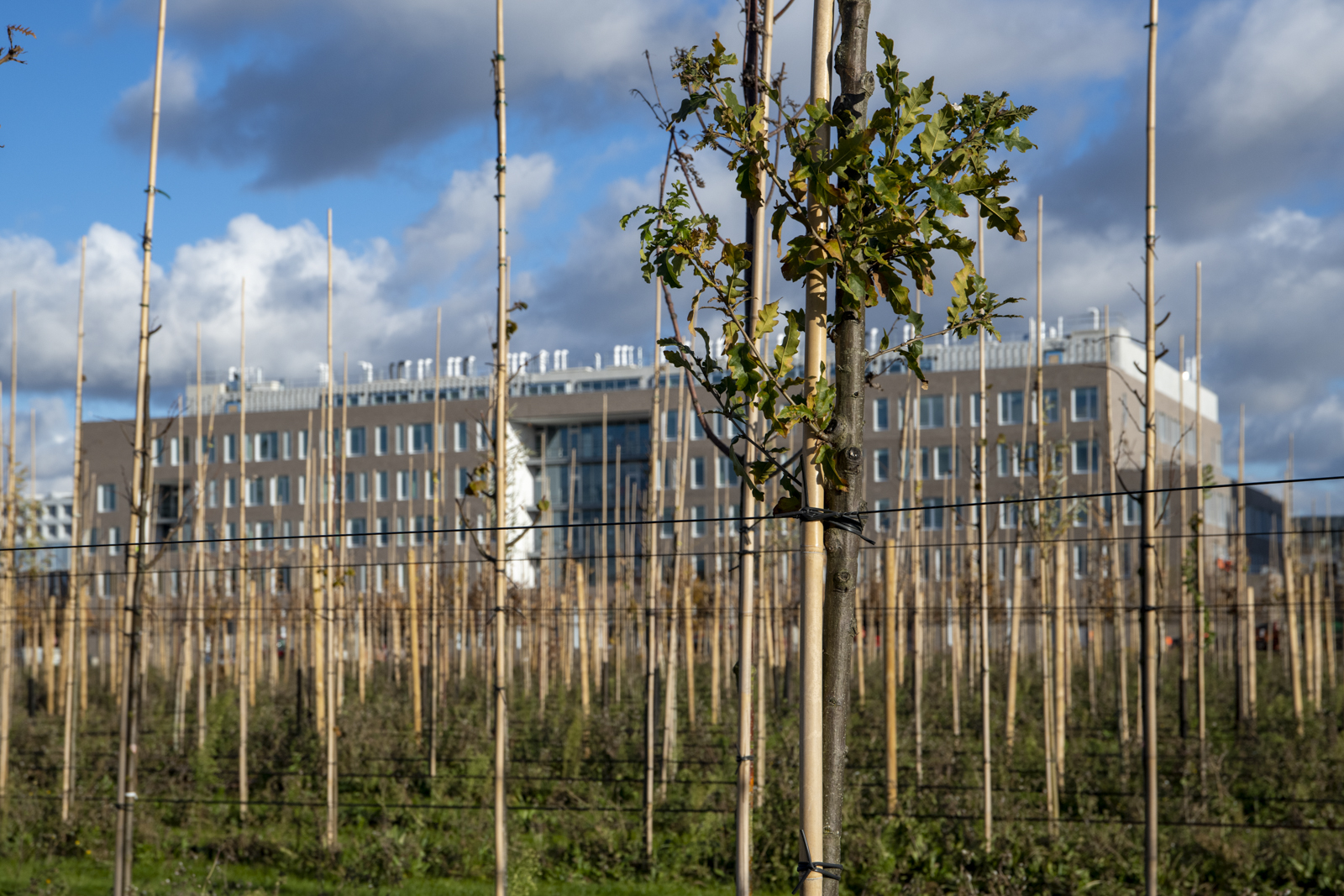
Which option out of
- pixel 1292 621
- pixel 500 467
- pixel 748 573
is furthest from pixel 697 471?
pixel 748 573

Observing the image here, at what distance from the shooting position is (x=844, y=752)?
421cm

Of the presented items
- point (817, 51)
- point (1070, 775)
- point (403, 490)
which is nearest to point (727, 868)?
point (1070, 775)

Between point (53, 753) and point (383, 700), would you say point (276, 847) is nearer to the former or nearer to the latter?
point (53, 753)

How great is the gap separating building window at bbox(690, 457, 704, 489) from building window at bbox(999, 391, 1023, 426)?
44.9 feet

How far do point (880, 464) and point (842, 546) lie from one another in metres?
51.6

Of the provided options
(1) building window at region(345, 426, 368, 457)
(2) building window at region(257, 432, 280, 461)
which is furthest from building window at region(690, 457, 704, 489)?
(2) building window at region(257, 432, 280, 461)

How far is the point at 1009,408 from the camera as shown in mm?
53594

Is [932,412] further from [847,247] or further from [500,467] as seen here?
[847,247]

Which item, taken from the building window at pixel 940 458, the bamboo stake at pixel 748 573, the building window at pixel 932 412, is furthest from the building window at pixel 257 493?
the bamboo stake at pixel 748 573

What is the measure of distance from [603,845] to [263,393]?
5988 centimetres

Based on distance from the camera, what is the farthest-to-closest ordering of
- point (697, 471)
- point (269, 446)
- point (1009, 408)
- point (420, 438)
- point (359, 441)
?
point (269, 446)
point (359, 441)
point (420, 438)
point (697, 471)
point (1009, 408)

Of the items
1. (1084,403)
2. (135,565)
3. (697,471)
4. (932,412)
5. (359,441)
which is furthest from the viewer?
(359,441)

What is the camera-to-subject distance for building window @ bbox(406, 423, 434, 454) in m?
62.8

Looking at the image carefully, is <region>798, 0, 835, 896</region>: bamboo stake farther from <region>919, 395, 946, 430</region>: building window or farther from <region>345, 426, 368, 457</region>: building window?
<region>345, 426, 368, 457</region>: building window
